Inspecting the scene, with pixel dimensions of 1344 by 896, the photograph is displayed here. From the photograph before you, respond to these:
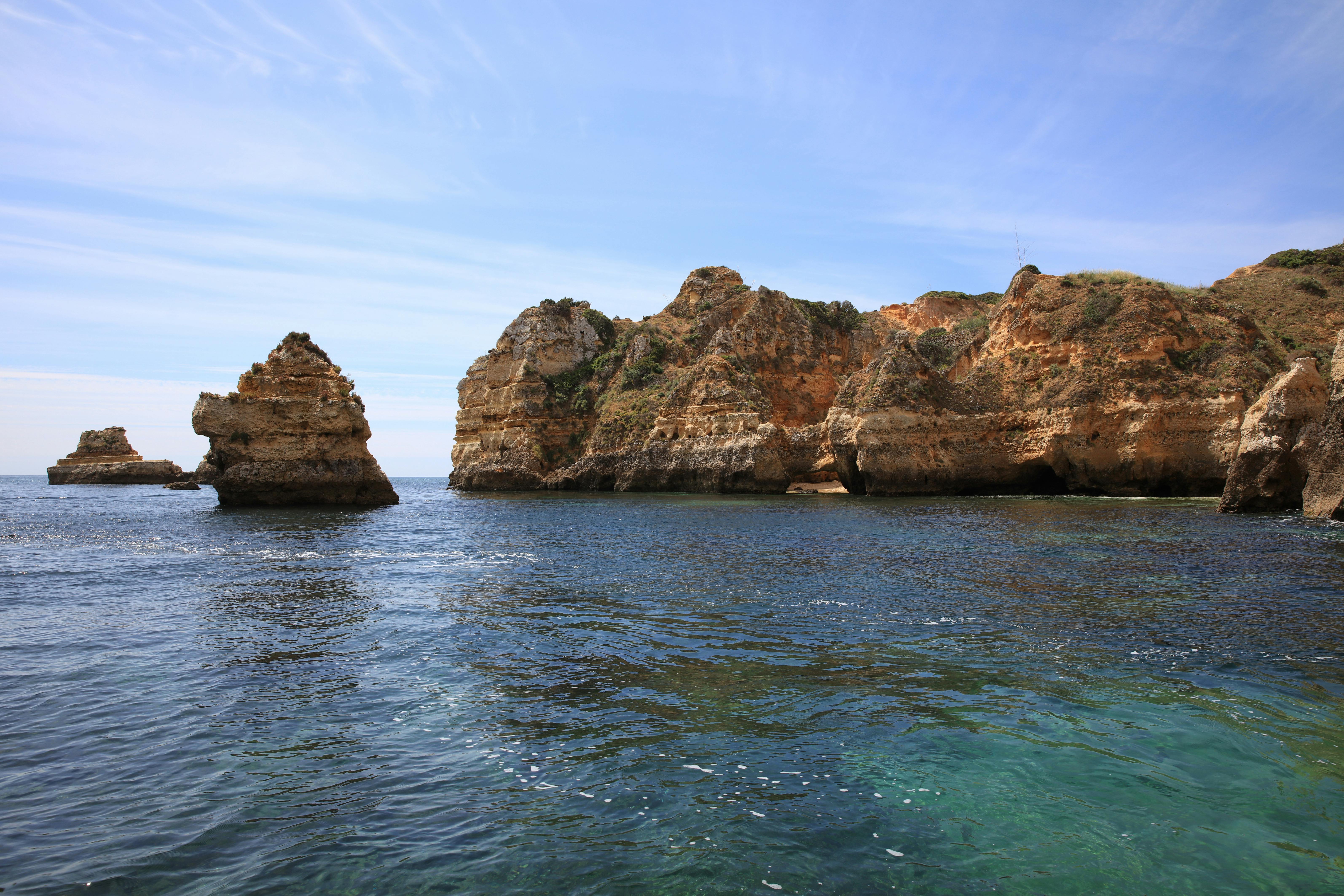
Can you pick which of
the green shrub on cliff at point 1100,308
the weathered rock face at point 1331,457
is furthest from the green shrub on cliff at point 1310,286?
the weathered rock face at point 1331,457

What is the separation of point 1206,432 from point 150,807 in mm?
40549

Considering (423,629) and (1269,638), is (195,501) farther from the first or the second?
(1269,638)

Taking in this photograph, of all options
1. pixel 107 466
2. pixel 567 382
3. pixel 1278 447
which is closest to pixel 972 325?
pixel 567 382

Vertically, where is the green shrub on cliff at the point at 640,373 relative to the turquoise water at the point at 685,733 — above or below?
above

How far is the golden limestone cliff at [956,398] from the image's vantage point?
33688 millimetres

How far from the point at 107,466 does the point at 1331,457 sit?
10316cm

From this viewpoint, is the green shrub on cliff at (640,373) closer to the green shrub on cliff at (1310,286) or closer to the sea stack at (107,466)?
the green shrub on cliff at (1310,286)

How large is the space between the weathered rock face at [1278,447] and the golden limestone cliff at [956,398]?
0.08 metres

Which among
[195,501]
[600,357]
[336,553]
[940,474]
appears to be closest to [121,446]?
[195,501]

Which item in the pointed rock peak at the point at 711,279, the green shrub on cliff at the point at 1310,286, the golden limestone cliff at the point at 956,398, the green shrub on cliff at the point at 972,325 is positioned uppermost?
the pointed rock peak at the point at 711,279

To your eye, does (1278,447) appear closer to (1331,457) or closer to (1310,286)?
(1331,457)

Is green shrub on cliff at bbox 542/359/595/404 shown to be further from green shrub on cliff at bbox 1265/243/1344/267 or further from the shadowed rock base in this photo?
green shrub on cliff at bbox 1265/243/1344/267

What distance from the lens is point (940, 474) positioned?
137 feet

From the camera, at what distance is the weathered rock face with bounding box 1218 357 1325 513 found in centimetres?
2333
